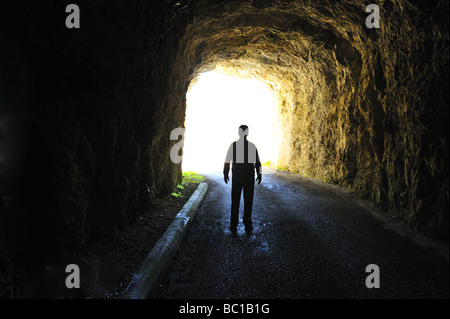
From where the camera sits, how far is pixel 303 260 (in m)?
3.77

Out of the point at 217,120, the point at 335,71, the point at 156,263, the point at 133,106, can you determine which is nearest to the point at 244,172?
the point at 156,263

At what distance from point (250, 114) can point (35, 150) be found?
93.1 ft

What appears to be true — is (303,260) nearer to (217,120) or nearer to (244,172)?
(244,172)

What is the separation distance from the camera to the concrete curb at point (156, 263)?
2.89m

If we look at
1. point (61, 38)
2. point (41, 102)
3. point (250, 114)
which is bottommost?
point (41, 102)

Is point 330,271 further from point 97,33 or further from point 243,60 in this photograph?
point 243,60

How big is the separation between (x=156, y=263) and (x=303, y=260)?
6.86 feet

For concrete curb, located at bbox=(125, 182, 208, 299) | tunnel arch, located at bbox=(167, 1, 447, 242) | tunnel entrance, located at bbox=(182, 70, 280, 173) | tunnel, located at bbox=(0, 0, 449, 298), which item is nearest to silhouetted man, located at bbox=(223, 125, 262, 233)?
concrete curb, located at bbox=(125, 182, 208, 299)

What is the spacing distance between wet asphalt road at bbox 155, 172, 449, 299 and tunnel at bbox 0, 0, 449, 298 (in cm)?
41

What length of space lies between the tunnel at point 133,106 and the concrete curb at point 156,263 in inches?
40.8

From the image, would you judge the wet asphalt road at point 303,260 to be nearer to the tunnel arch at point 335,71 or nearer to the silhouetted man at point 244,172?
the silhouetted man at point 244,172

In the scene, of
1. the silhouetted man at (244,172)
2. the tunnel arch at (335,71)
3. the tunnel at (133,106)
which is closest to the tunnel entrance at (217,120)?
the tunnel arch at (335,71)

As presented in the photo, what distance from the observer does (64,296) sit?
291 centimetres

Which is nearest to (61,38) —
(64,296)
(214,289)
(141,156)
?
(141,156)
